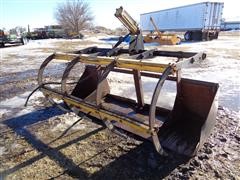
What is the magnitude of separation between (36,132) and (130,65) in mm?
2017

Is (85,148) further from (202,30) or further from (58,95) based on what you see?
(202,30)

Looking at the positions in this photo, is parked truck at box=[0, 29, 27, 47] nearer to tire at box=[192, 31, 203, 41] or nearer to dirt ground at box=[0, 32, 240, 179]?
tire at box=[192, 31, 203, 41]

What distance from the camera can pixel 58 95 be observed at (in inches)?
156

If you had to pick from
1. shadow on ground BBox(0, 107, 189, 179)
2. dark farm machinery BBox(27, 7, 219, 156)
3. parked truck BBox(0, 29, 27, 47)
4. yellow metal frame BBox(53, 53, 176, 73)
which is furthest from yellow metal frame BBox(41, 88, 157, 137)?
parked truck BBox(0, 29, 27, 47)

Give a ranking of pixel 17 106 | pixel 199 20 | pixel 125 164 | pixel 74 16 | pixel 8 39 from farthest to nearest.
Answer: pixel 74 16 < pixel 199 20 < pixel 8 39 < pixel 17 106 < pixel 125 164

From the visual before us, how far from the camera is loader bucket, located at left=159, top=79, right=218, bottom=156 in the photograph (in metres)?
3.01

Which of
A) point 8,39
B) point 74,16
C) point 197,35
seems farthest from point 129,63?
point 74,16

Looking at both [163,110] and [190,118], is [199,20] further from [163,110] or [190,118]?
[190,118]

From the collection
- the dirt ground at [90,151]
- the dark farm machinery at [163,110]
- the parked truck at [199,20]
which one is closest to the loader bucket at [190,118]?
the dark farm machinery at [163,110]

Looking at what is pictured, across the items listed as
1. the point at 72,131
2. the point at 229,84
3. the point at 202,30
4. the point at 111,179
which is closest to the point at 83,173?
the point at 111,179

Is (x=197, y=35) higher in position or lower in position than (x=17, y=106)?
higher

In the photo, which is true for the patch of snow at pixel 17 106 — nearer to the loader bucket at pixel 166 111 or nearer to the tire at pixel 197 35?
the loader bucket at pixel 166 111

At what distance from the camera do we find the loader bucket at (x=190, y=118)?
3.01 meters

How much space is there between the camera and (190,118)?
3357 millimetres
